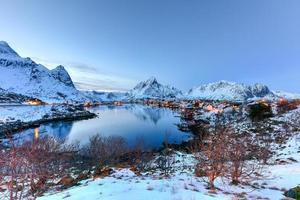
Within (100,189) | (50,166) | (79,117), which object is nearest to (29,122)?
(79,117)

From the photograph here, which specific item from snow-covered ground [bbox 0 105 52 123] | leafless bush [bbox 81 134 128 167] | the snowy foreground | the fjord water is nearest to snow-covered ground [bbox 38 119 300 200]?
the snowy foreground

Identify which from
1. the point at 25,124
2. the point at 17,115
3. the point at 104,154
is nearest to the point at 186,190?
the point at 104,154

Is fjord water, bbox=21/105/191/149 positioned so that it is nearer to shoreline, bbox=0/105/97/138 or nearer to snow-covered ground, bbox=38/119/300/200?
shoreline, bbox=0/105/97/138

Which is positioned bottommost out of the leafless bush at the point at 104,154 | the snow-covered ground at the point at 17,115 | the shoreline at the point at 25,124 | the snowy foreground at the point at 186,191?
the shoreline at the point at 25,124

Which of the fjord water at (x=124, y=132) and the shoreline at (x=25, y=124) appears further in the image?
the shoreline at (x=25, y=124)

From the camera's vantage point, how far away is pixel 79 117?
508 feet

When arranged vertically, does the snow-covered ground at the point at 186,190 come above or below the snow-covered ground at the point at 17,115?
above

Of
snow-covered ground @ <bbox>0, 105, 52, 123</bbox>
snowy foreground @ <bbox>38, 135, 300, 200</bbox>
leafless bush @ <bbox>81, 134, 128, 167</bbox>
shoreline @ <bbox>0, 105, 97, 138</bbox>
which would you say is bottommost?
shoreline @ <bbox>0, 105, 97, 138</bbox>

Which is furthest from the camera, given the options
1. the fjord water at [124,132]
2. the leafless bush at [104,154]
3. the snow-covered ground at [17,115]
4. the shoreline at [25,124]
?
the snow-covered ground at [17,115]

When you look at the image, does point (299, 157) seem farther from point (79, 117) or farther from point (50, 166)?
point (79, 117)

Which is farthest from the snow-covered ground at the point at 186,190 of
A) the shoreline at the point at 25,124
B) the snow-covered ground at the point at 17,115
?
the snow-covered ground at the point at 17,115

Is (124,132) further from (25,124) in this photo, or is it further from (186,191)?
(186,191)

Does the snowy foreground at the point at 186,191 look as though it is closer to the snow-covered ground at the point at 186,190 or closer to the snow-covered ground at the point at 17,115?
the snow-covered ground at the point at 186,190

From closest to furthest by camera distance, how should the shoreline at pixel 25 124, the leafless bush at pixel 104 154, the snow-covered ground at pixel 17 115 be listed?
the leafless bush at pixel 104 154 → the shoreline at pixel 25 124 → the snow-covered ground at pixel 17 115
